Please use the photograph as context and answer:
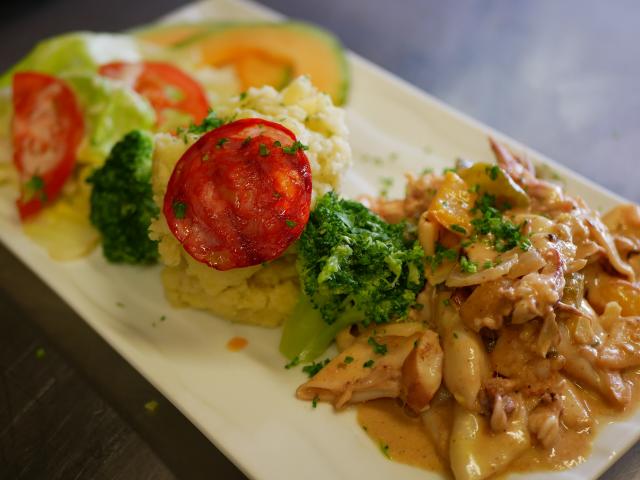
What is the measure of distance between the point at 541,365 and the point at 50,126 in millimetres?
3172

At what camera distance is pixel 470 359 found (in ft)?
9.21

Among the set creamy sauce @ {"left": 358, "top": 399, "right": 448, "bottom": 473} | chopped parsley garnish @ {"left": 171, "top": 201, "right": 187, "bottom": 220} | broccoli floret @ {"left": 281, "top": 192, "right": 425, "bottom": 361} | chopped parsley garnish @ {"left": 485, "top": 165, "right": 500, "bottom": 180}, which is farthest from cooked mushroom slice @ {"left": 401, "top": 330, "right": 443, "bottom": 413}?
chopped parsley garnish @ {"left": 171, "top": 201, "right": 187, "bottom": 220}

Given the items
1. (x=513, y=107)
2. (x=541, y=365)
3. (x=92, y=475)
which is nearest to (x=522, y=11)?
(x=513, y=107)

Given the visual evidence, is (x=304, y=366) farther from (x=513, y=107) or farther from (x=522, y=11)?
(x=522, y=11)

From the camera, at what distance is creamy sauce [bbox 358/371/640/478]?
271 centimetres

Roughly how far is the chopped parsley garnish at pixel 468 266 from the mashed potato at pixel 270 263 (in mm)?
785

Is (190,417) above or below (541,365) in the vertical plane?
below

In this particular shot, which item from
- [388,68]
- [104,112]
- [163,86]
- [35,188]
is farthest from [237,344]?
[388,68]

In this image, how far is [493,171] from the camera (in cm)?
317

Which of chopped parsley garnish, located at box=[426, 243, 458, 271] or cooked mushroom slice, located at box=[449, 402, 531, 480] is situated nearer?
cooked mushroom slice, located at box=[449, 402, 531, 480]

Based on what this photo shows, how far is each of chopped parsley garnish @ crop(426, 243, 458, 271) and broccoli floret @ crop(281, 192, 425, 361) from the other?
5 cm

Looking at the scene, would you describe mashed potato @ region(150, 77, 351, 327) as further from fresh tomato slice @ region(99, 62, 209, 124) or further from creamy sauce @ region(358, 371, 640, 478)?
fresh tomato slice @ region(99, 62, 209, 124)

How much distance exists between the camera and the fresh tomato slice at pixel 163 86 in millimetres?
4520

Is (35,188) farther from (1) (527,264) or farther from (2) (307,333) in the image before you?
(1) (527,264)
